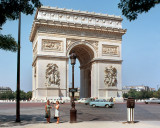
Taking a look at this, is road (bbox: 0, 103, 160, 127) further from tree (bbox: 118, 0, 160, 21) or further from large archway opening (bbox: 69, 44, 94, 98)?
large archway opening (bbox: 69, 44, 94, 98)

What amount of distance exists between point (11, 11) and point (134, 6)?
656cm

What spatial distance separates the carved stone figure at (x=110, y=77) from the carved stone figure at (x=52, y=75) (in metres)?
9.39

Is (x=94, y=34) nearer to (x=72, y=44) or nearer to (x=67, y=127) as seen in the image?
(x=72, y=44)

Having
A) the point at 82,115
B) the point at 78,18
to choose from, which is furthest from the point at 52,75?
the point at 82,115

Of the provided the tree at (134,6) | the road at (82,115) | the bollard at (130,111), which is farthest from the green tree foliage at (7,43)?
the bollard at (130,111)

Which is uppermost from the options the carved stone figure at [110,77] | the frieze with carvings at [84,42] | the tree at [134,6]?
the frieze with carvings at [84,42]

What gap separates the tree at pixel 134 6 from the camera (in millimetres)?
9406

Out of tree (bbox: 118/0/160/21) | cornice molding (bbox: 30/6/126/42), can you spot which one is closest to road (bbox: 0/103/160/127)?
tree (bbox: 118/0/160/21)

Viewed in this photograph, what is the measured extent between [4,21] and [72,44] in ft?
101

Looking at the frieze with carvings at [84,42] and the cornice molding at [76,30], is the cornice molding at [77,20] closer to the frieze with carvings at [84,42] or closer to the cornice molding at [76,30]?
the cornice molding at [76,30]

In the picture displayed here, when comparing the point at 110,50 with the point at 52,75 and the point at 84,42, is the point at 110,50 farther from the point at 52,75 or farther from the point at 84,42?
the point at 52,75

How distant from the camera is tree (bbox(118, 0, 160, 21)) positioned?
9.41m

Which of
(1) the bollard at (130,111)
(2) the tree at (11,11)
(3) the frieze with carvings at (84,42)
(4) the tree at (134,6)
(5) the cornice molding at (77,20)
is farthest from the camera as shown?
(3) the frieze with carvings at (84,42)

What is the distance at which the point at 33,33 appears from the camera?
152 feet
